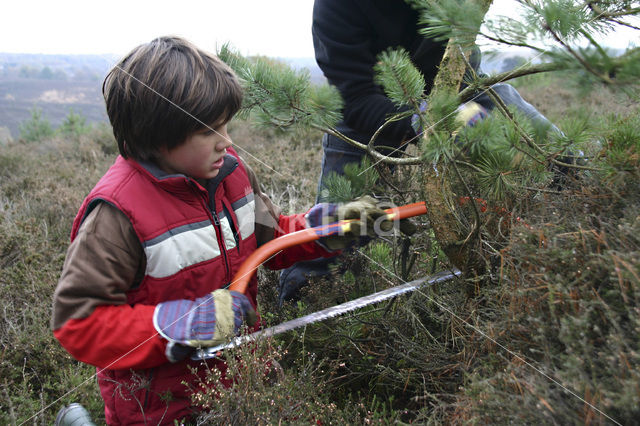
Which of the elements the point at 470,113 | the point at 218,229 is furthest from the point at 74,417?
the point at 470,113

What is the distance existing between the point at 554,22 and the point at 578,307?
65 centimetres

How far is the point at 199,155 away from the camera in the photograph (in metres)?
1.58

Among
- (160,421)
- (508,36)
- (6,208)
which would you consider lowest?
(6,208)

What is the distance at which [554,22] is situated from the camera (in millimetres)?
900

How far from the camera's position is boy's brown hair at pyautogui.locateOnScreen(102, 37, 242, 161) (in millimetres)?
1503

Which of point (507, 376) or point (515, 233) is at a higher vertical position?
point (515, 233)

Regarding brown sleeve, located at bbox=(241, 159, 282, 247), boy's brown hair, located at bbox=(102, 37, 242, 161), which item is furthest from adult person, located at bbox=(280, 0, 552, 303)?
boy's brown hair, located at bbox=(102, 37, 242, 161)

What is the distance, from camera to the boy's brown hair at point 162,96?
4.93ft

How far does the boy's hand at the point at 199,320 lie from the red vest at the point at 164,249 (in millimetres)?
126

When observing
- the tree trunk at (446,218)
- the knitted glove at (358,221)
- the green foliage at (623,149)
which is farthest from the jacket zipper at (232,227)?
the green foliage at (623,149)

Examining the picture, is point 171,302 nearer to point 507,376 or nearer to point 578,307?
point 507,376

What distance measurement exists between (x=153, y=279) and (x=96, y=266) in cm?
21

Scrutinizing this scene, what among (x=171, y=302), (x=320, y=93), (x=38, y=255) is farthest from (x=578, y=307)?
(x=38, y=255)

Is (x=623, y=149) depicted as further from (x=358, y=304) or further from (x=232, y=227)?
(x=232, y=227)
